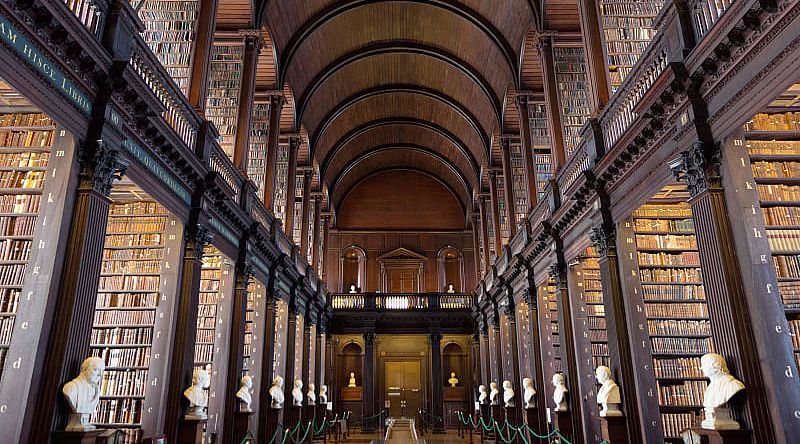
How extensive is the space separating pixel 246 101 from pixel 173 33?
186cm

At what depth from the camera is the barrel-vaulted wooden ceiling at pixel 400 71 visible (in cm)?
1183

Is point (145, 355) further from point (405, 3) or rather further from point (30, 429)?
point (405, 3)

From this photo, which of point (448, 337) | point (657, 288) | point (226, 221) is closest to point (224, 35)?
point (226, 221)

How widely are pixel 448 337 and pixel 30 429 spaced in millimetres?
17449

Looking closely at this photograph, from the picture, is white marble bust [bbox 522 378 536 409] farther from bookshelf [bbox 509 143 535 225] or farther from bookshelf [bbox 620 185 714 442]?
bookshelf [bbox 509 143 535 225]

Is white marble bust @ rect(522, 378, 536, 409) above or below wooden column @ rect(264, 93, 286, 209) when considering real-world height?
below

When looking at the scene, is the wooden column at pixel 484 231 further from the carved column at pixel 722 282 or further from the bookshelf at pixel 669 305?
the carved column at pixel 722 282

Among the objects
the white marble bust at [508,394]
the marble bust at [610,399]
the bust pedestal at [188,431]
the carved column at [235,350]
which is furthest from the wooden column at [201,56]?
the white marble bust at [508,394]

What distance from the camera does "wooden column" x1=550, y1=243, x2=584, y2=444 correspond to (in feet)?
27.3

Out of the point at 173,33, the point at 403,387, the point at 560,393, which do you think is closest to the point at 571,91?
the point at 560,393

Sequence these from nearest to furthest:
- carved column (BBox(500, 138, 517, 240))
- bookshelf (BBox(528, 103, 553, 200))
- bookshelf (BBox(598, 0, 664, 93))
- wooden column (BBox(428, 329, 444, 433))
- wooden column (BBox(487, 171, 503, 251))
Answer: bookshelf (BBox(598, 0, 664, 93)) → bookshelf (BBox(528, 103, 553, 200)) → carved column (BBox(500, 138, 517, 240)) → wooden column (BBox(487, 171, 503, 251)) → wooden column (BBox(428, 329, 444, 433))

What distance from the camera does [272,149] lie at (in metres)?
11.4

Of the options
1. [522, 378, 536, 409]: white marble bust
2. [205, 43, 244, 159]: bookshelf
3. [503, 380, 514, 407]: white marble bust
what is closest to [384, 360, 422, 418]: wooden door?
[503, 380, 514, 407]: white marble bust

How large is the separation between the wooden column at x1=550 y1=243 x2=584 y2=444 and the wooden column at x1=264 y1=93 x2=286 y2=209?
18.9 ft
